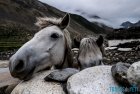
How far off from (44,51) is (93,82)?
1.25 metres

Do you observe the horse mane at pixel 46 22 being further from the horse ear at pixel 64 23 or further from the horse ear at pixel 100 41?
the horse ear at pixel 100 41

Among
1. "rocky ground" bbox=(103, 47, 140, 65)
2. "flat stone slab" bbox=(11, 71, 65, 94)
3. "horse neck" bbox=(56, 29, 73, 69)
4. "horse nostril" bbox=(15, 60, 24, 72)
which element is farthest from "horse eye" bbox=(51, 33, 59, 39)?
"rocky ground" bbox=(103, 47, 140, 65)

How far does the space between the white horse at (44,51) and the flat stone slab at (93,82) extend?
2.48 ft

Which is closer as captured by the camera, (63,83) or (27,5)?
(63,83)

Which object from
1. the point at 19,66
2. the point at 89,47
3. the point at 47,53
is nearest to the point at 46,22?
the point at 47,53

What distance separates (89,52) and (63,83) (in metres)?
1.00

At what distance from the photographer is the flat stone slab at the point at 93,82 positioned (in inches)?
127

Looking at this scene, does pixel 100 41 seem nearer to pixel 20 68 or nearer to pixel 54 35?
pixel 54 35

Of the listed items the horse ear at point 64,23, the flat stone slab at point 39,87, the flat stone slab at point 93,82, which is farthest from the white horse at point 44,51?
the flat stone slab at point 93,82

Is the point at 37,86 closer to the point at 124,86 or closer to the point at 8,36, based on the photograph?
the point at 124,86

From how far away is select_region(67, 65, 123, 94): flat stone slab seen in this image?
323 centimetres

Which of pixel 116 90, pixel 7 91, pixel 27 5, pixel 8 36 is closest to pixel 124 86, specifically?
pixel 116 90

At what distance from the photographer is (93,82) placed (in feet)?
11.1

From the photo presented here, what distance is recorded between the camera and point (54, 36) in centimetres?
459
